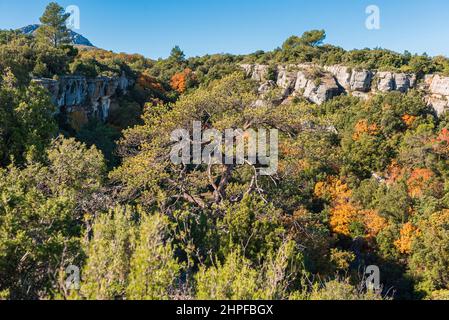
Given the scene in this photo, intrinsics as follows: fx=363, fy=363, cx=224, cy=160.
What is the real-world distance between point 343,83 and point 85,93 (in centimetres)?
4435

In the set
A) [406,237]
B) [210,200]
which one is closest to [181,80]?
[406,237]

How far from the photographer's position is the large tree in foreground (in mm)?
54250

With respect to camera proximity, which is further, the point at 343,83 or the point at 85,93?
the point at 343,83

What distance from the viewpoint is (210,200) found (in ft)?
61.2

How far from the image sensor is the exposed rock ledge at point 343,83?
57.4 metres

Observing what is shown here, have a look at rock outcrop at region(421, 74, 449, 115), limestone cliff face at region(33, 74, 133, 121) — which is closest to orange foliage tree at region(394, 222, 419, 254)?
rock outcrop at region(421, 74, 449, 115)

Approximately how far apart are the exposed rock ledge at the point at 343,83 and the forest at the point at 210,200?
16.2ft

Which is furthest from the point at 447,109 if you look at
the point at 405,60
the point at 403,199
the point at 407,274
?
the point at 407,274

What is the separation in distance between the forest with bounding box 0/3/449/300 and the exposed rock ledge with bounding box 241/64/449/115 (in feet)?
16.2

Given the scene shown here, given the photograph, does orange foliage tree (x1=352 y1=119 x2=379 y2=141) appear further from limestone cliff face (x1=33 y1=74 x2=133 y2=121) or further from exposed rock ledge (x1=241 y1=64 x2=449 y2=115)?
limestone cliff face (x1=33 y1=74 x2=133 y2=121)

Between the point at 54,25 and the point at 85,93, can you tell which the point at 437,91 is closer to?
the point at 85,93

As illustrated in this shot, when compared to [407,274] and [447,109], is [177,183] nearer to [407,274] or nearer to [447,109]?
[407,274]

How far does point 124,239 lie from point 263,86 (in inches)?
2326
